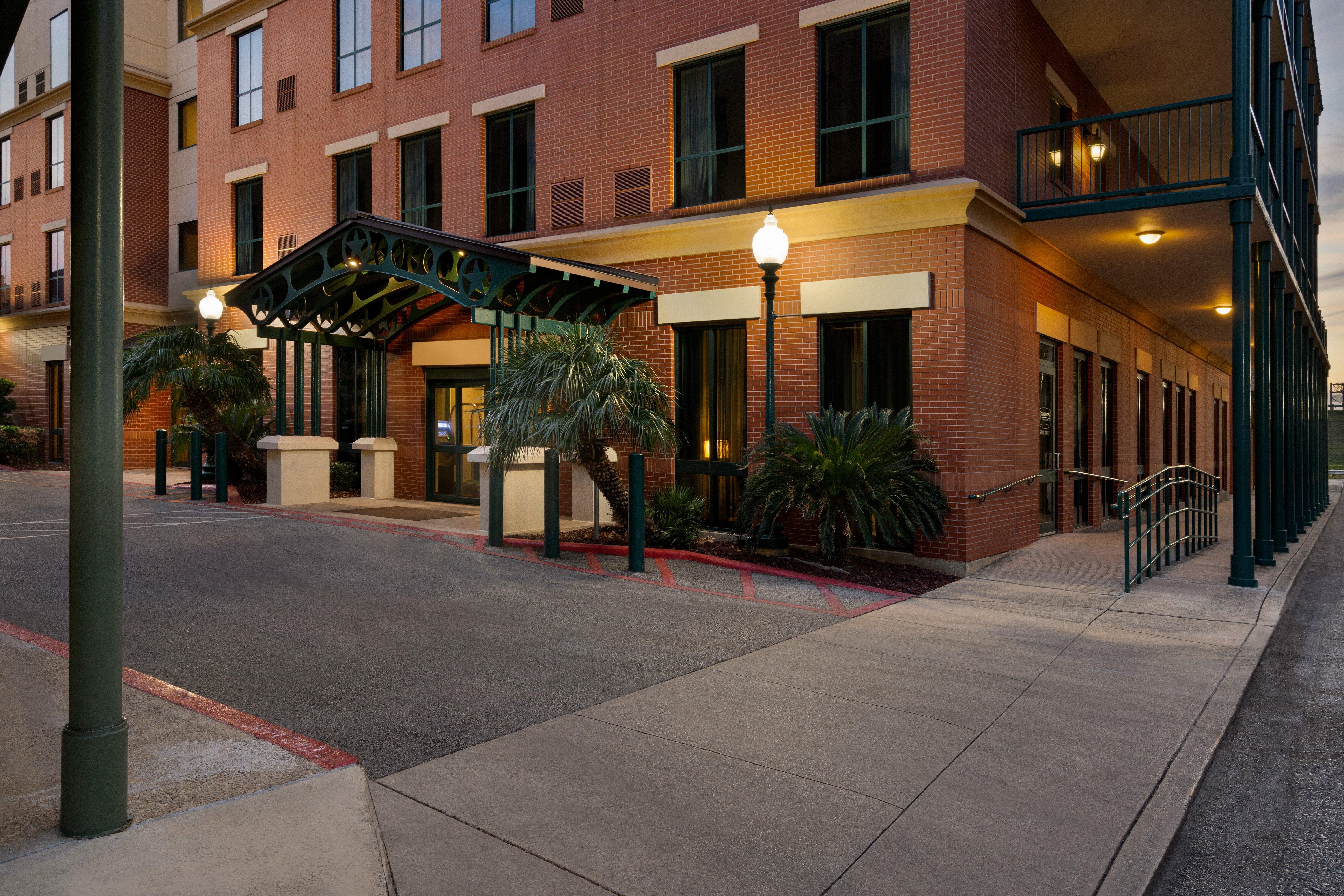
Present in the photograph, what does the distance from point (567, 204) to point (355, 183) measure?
587 centimetres

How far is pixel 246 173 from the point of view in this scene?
64.1 ft

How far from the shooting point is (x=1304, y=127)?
19906 millimetres

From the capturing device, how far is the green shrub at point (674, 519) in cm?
1113

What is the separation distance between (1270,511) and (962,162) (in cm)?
621

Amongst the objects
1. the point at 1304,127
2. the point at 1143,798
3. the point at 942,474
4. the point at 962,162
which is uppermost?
the point at 1304,127

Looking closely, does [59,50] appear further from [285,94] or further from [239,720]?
[239,720]

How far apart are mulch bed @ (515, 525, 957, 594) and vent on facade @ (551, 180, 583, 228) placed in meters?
5.36

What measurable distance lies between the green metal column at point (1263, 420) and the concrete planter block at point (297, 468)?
46.9 feet

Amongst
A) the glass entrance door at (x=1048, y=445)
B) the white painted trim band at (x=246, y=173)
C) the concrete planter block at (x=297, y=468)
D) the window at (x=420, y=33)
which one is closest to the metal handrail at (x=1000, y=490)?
the glass entrance door at (x=1048, y=445)

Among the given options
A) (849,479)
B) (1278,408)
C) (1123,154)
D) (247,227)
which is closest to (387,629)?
(849,479)

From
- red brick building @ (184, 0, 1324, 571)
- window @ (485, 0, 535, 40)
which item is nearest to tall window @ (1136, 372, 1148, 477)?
red brick building @ (184, 0, 1324, 571)

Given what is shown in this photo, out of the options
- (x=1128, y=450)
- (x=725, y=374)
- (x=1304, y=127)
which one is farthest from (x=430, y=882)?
(x=1304, y=127)

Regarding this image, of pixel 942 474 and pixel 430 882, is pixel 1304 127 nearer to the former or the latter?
pixel 942 474

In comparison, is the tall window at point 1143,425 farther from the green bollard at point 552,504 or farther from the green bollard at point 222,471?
the green bollard at point 222,471
